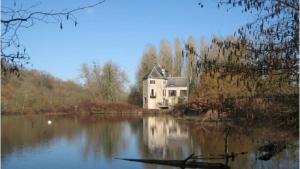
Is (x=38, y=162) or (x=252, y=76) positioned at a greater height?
(x=252, y=76)

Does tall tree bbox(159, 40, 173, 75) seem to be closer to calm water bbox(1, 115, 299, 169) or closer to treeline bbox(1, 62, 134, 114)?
treeline bbox(1, 62, 134, 114)

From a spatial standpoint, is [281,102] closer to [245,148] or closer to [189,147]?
[245,148]

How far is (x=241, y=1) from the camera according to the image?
5.07m

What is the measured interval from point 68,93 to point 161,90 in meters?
12.8

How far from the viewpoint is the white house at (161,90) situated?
44.3m

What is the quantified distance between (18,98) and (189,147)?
32293mm

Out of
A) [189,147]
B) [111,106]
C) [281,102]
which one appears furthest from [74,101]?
[281,102]

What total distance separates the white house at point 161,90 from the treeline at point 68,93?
3.10m

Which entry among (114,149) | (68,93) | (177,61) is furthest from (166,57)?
(114,149)

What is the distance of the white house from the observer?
44.3 meters

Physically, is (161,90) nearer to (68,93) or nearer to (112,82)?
(112,82)

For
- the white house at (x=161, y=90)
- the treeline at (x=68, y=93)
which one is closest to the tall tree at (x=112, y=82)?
the treeline at (x=68, y=93)

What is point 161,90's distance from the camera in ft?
147

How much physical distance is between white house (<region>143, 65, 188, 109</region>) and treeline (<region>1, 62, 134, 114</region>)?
3102 millimetres
